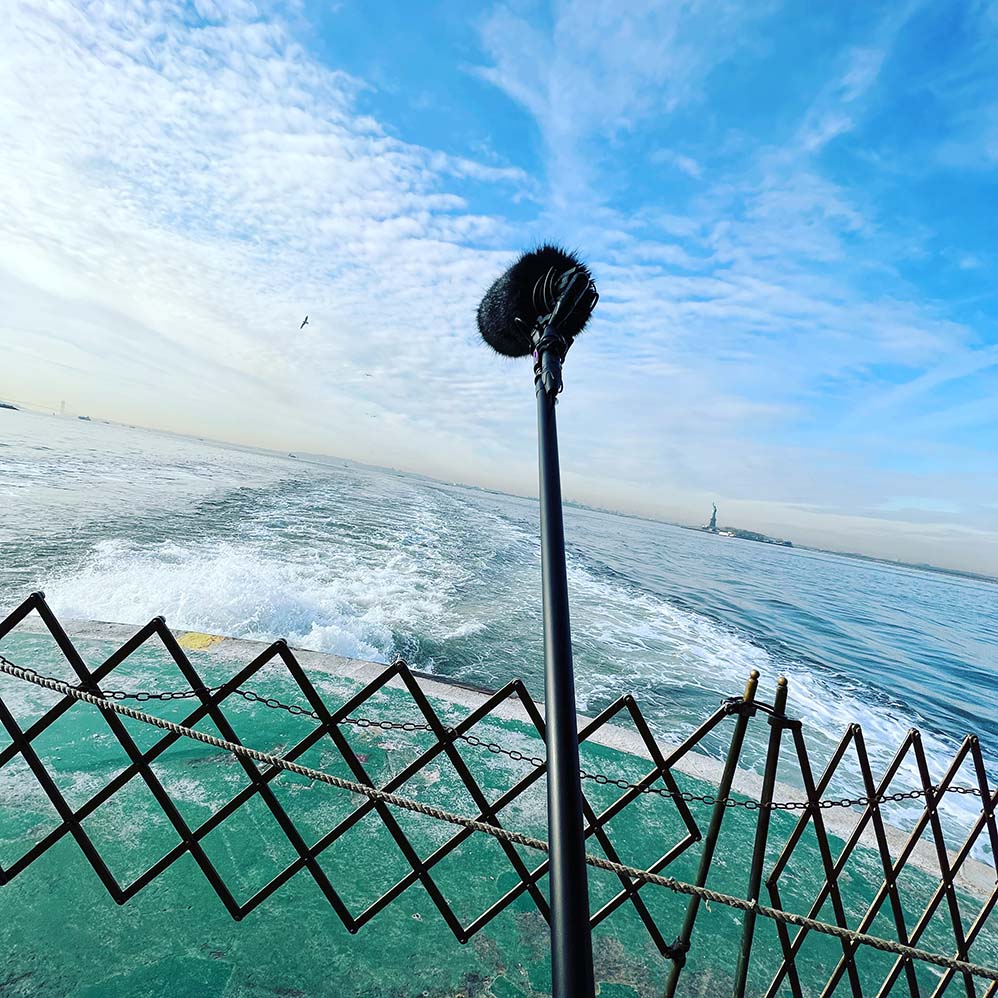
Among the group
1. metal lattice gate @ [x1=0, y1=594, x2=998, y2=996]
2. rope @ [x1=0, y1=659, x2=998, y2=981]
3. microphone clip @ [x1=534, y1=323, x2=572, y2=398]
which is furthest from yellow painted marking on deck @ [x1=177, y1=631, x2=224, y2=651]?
microphone clip @ [x1=534, y1=323, x2=572, y2=398]

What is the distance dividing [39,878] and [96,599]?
715cm

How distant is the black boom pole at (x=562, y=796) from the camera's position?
1018 millimetres

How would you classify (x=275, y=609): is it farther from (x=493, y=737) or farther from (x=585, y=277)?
(x=585, y=277)

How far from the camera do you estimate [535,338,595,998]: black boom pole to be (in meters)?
1.02

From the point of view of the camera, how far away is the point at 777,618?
17.9m

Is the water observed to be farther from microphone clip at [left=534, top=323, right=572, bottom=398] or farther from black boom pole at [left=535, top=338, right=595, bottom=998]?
black boom pole at [left=535, top=338, right=595, bottom=998]

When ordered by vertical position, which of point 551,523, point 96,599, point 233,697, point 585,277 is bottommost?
point 96,599

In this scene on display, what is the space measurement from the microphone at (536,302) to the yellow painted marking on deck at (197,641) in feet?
16.7

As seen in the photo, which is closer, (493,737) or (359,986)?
(359,986)

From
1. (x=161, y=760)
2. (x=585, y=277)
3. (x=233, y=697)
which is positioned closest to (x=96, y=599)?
(x=233, y=697)

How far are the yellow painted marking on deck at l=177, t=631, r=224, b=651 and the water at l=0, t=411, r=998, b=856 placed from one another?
2.01 m

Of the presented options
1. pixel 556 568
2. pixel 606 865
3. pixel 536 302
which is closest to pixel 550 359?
pixel 536 302

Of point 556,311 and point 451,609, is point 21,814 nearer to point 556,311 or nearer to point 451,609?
point 556,311

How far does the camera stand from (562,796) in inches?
47.7
